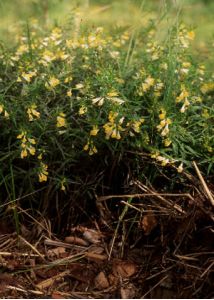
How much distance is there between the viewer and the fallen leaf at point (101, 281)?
2.37 meters

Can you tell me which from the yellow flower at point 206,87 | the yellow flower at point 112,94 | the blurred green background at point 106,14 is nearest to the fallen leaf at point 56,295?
the yellow flower at point 112,94

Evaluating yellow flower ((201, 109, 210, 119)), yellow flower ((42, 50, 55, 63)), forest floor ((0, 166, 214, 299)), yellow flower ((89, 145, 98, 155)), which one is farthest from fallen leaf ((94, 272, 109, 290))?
yellow flower ((42, 50, 55, 63))

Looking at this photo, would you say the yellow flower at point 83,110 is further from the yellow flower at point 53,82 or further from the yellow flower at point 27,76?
the yellow flower at point 27,76

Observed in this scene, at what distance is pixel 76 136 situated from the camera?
2621mm

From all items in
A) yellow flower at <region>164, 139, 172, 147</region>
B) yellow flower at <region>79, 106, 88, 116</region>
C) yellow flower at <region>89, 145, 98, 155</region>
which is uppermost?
yellow flower at <region>79, 106, 88, 116</region>

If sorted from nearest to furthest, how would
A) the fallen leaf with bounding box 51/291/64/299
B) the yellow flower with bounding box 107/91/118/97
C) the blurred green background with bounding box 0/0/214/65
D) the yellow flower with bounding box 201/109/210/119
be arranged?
the fallen leaf with bounding box 51/291/64/299 < the yellow flower with bounding box 107/91/118/97 < the yellow flower with bounding box 201/109/210/119 < the blurred green background with bounding box 0/0/214/65

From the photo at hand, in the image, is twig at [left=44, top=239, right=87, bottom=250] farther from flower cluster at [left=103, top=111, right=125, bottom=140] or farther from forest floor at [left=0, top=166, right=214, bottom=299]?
flower cluster at [left=103, top=111, right=125, bottom=140]

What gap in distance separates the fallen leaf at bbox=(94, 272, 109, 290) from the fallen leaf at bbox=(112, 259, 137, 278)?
6 centimetres

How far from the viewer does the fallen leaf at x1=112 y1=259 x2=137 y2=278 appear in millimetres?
2420

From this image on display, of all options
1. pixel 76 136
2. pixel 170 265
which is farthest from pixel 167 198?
pixel 76 136

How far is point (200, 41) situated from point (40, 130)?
Result: 2.80m

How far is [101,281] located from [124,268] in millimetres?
123

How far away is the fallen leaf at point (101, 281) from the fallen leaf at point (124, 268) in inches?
2.2

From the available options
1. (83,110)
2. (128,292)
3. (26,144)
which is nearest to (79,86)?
(83,110)
